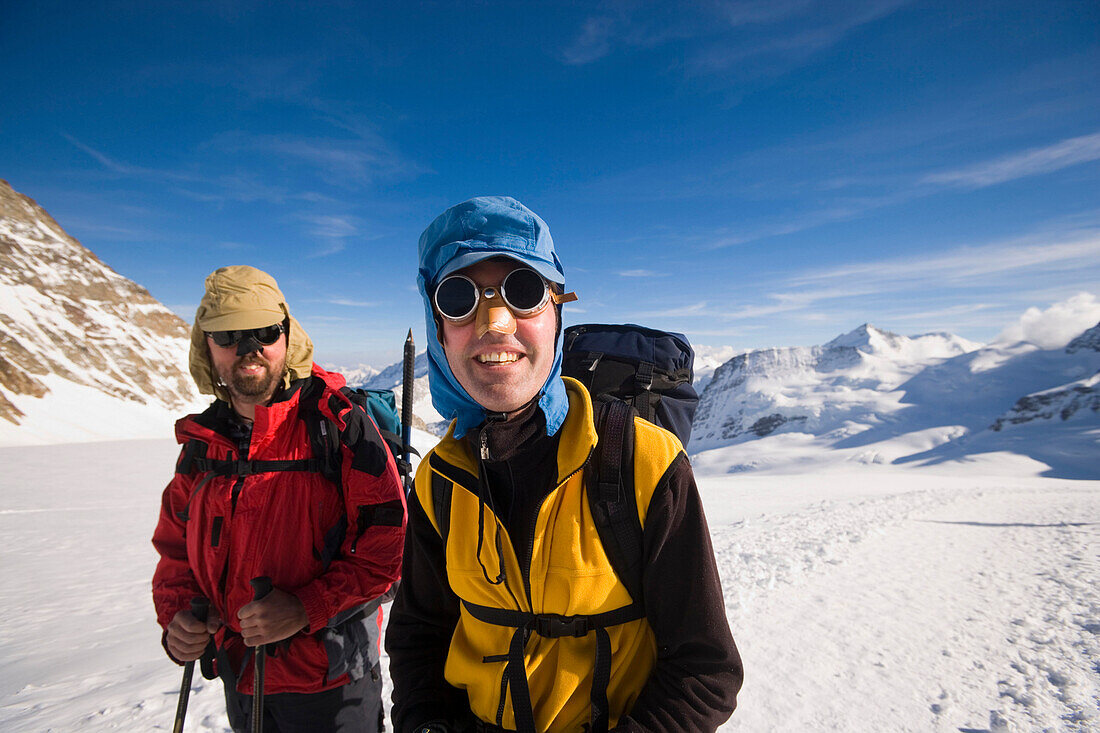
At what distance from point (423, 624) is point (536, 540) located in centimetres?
80

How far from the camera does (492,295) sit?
173 centimetres

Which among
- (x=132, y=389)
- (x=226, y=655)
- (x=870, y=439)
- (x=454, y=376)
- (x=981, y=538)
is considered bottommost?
(x=870, y=439)

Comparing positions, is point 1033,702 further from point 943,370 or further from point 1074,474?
point 943,370

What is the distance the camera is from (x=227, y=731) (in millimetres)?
3967

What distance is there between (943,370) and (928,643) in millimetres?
181725

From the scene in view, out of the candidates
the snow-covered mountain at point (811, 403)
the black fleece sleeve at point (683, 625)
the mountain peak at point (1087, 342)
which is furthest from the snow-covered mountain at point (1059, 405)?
the black fleece sleeve at point (683, 625)

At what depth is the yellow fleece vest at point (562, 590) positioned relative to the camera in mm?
1716

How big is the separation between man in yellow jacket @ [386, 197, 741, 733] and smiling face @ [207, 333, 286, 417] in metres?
1.60

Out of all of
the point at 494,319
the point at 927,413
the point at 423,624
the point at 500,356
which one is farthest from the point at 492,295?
the point at 927,413

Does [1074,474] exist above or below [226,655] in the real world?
below

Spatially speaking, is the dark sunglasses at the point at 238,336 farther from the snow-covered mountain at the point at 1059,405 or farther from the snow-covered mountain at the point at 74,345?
the snow-covered mountain at the point at 1059,405

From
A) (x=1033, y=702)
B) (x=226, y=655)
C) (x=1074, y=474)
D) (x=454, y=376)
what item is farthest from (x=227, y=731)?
(x=1074, y=474)

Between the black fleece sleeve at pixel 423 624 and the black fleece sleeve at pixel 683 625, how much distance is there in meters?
0.85

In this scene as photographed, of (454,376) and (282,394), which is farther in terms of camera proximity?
(282,394)
